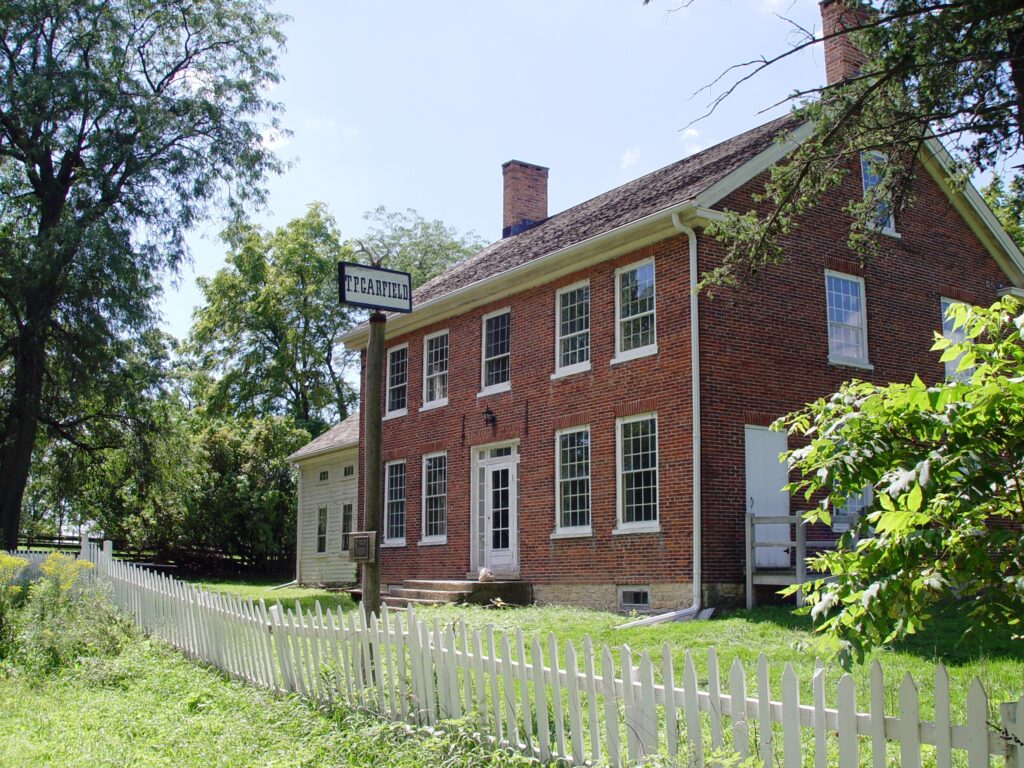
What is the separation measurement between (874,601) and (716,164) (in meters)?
14.3

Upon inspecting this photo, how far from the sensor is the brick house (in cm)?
1507

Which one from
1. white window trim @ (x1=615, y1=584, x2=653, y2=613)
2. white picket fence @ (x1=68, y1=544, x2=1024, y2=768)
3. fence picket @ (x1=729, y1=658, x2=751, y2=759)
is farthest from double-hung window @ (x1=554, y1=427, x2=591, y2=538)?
fence picket @ (x1=729, y1=658, x2=751, y2=759)

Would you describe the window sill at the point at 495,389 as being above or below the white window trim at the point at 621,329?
below

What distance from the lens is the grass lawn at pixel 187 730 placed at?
659cm

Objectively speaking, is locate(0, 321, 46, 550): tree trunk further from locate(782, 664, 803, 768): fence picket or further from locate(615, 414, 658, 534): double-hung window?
locate(782, 664, 803, 768): fence picket

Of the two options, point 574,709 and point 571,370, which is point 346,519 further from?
point 574,709

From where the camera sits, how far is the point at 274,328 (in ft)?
139

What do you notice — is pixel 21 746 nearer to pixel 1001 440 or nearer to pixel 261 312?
pixel 1001 440

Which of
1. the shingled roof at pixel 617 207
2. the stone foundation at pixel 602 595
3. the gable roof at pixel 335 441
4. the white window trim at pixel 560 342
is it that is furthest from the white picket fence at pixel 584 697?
the gable roof at pixel 335 441

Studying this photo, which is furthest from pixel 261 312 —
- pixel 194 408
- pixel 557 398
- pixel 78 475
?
pixel 557 398

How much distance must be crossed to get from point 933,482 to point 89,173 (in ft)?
76.1

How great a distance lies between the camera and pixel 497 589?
17.4 meters

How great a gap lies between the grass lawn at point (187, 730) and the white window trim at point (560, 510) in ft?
25.7

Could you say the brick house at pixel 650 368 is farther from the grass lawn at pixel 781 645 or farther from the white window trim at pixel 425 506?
the grass lawn at pixel 781 645
